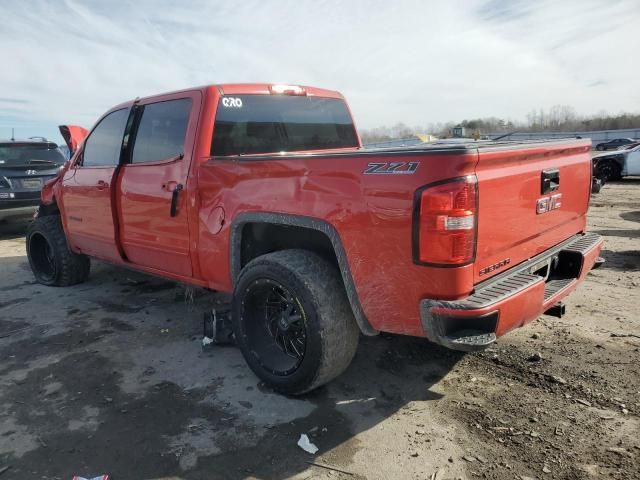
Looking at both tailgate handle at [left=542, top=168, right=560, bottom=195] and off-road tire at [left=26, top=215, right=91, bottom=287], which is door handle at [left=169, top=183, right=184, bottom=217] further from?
off-road tire at [left=26, top=215, right=91, bottom=287]

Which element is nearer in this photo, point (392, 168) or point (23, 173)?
point (392, 168)

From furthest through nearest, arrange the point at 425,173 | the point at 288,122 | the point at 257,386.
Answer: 1. the point at 288,122
2. the point at 257,386
3. the point at 425,173

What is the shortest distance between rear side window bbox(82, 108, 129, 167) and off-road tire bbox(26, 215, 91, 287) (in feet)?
3.67

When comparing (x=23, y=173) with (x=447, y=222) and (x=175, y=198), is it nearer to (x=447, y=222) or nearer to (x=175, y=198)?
(x=175, y=198)

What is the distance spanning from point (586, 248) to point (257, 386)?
246cm

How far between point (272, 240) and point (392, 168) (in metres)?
1.34

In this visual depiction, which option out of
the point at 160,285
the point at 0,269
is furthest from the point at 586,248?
the point at 0,269

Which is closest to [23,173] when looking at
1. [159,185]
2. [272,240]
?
[159,185]

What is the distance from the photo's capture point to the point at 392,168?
8.05 feet

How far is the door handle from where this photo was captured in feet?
12.2

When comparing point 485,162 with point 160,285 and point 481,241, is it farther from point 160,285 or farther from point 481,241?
point 160,285

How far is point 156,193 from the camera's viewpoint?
3.93m

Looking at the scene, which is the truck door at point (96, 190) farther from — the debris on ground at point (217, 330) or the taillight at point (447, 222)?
the taillight at point (447, 222)

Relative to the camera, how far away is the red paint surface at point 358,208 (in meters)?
2.46
